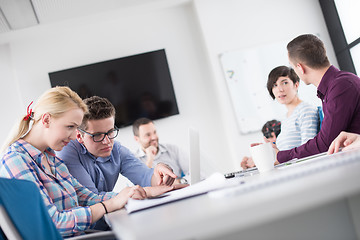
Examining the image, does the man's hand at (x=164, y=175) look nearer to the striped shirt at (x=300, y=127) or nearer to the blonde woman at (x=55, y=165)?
the blonde woman at (x=55, y=165)

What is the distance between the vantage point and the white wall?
15.3 feet

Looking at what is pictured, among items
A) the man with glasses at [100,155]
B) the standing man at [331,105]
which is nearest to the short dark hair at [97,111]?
the man with glasses at [100,155]

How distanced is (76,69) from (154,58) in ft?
3.15

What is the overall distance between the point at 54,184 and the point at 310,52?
148cm

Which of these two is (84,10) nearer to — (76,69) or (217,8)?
(76,69)

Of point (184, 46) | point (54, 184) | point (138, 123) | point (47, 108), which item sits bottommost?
point (54, 184)

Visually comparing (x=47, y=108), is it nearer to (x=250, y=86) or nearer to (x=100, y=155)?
(x=100, y=155)

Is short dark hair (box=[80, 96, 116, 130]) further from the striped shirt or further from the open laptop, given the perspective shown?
the striped shirt

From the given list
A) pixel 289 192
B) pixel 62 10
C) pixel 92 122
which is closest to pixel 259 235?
pixel 289 192

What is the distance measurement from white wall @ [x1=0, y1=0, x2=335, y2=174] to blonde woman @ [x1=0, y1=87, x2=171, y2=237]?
9.80ft

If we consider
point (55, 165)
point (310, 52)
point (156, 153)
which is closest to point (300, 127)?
point (310, 52)

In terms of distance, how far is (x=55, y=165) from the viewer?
64.9 inches

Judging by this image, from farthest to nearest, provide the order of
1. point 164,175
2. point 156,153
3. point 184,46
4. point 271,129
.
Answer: point 184,46 < point 156,153 < point 271,129 < point 164,175

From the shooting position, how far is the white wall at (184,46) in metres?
4.68
